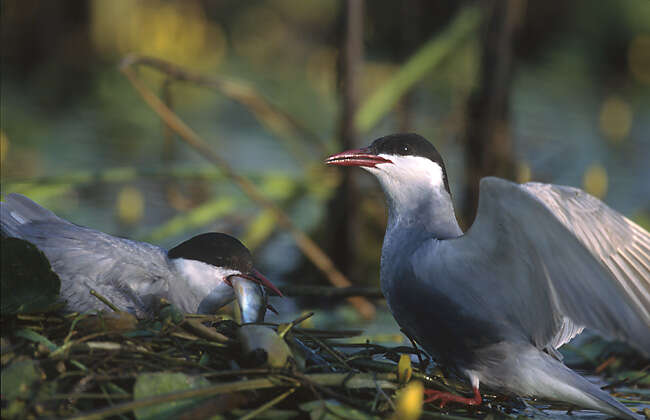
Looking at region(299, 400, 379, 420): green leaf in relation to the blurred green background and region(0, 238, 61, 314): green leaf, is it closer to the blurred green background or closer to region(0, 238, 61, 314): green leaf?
region(0, 238, 61, 314): green leaf

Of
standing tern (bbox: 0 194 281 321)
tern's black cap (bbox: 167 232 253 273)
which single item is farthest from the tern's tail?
tern's black cap (bbox: 167 232 253 273)

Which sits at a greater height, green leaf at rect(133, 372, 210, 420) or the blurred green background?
the blurred green background

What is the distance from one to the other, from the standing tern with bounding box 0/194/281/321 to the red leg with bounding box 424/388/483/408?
0.69 metres

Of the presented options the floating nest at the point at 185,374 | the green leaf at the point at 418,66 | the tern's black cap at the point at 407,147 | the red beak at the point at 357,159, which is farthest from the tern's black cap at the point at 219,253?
the green leaf at the point at 418,66

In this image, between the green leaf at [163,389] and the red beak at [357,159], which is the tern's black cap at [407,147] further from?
the green leaf at [163,389]

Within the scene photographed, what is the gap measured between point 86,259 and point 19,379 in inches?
35.1

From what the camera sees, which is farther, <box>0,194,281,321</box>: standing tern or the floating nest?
<box>0,194,281,321</box>: standing tern

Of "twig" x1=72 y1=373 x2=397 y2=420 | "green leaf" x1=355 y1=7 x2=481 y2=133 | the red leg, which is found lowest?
the red leg

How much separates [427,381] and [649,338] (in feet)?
2.66

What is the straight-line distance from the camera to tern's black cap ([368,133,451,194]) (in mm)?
3521

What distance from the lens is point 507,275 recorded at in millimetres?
2971

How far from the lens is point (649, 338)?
271 cm

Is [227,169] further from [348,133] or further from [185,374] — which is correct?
[185,374]

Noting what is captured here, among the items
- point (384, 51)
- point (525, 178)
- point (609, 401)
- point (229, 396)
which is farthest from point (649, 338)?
Answer: point (384, 51)
